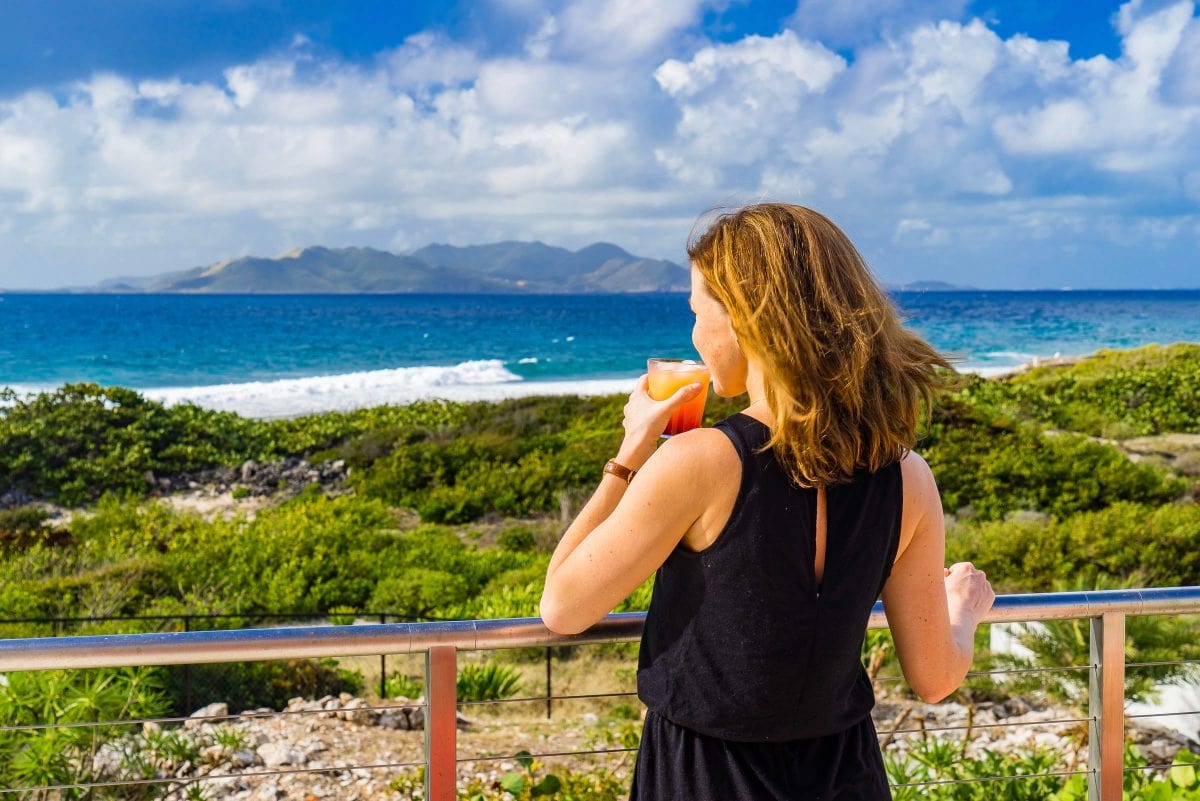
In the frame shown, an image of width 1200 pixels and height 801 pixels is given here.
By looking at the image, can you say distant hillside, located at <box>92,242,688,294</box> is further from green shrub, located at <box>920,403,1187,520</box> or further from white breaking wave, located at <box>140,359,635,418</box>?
green shrub, located at <box>920,403,1187,520</box>

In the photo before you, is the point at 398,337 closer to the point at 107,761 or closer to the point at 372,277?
the point at 107,761

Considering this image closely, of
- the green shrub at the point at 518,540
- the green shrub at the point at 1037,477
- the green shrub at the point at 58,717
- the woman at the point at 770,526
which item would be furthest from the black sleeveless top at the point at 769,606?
the green shrub at the point at 1037,477

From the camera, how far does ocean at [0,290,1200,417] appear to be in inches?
1427

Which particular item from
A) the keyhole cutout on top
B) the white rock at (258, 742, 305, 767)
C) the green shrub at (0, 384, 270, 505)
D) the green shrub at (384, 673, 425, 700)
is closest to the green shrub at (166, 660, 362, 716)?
the green shrub at (384, 673, 425, 700)

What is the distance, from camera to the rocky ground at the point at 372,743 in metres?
4.10

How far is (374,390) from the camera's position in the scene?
35312mm

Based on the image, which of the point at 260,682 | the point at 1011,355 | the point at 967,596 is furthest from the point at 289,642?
the point at 1011,355

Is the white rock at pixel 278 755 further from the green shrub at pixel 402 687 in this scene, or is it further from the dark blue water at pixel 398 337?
the dark blue water at pixel 398 337

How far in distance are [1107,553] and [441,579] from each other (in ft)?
17.0

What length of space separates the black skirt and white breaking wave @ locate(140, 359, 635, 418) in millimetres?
27397

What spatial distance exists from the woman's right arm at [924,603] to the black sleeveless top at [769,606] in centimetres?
5

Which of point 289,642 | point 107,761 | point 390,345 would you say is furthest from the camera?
point 390,345

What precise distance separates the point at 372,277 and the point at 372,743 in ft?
414

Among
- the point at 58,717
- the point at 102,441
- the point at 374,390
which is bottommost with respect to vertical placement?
the point at 58,717
